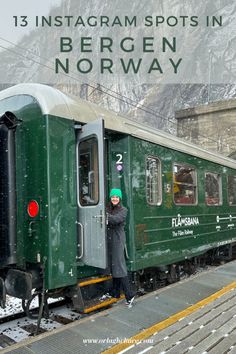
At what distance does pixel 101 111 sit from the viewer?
20.4ft

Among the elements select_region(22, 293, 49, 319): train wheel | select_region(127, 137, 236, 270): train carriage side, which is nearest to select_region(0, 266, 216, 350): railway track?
select_region(22, 293, 49, 319): train wheel

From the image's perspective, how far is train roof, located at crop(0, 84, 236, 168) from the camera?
17.2ft

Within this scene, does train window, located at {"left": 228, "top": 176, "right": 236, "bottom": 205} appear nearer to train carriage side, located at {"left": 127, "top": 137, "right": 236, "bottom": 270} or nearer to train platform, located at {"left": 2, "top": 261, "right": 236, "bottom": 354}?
train carriage side, located at {"left": 127, "top": 137, "right": 236, "bottom": 270}

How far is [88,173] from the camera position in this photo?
572 centimetres

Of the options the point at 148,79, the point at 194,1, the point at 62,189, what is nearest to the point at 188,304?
the point at 62,189

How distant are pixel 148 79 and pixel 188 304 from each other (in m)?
73.7

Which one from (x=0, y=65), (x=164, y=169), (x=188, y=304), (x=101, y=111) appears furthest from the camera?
(x=0, y=65)

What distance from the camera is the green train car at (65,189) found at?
5035 mm

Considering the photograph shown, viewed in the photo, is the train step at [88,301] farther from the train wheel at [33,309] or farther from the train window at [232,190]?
the train window at [232,190]

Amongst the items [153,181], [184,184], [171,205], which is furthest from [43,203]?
[184,184]

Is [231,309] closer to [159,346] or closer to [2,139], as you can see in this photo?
[159,346]

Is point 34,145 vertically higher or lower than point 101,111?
lower

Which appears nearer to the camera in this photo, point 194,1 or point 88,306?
point 88,306

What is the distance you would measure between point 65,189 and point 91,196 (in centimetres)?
54
